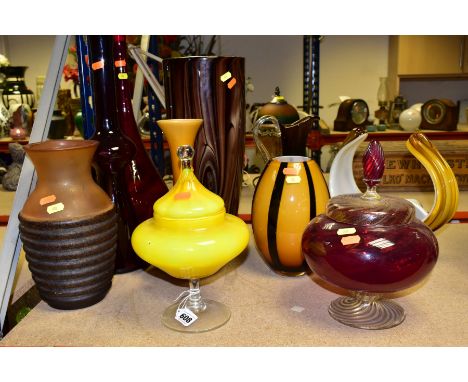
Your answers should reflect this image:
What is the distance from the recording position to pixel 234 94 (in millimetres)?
904

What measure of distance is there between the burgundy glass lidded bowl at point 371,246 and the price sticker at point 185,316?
195mm

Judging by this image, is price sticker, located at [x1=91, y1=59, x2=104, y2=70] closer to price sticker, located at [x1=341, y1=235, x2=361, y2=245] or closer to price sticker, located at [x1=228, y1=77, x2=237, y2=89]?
price sticker, located at [x1=228, y1=77, x2=237, y2=89]

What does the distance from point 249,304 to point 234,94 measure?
0.41 metres

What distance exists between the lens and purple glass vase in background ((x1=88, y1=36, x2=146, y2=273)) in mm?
776

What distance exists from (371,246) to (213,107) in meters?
0.42

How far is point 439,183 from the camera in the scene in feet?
2.69

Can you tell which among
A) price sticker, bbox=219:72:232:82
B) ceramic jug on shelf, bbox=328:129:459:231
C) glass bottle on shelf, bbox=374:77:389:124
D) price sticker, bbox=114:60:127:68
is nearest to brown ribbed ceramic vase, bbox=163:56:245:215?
price sticker, bbox=219:72:232:82

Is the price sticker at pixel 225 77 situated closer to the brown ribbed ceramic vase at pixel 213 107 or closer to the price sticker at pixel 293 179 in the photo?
the brown ribbed ceramic vase at pixel 213 107

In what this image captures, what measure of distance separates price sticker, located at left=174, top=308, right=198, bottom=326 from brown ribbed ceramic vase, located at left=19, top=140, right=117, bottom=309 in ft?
0.46

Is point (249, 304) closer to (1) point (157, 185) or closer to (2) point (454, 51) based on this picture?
(1) point (157, 185)

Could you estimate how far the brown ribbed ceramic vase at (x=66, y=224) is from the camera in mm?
664

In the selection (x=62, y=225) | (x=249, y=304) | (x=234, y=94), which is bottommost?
(x=249, y=304)
